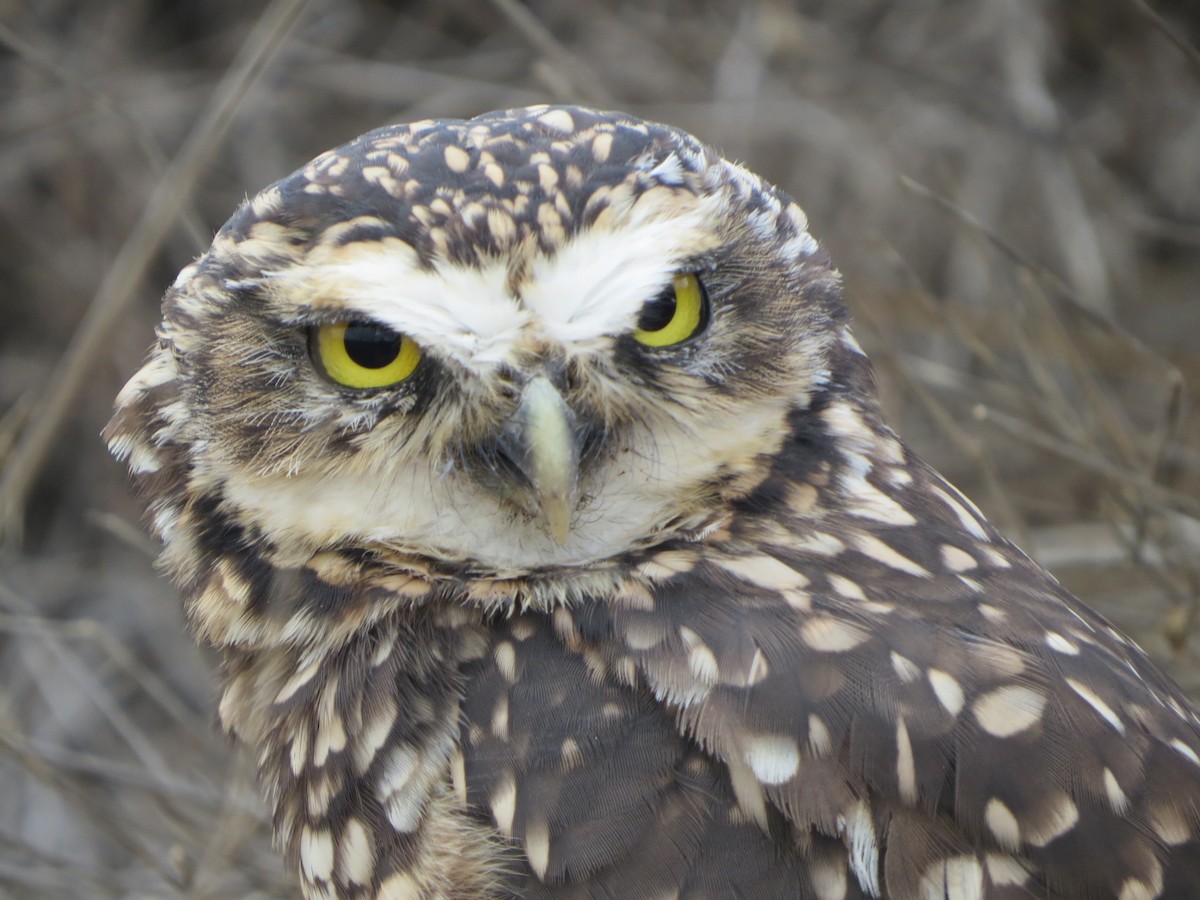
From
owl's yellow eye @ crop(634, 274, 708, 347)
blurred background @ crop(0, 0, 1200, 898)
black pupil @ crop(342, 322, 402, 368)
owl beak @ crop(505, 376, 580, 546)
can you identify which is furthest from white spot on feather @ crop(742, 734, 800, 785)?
blurred background @ crop(0, 0, 1200, 898)

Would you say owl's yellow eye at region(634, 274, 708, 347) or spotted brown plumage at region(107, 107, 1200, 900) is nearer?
spotted brown plumage at region(107, 107, 1200, 900)

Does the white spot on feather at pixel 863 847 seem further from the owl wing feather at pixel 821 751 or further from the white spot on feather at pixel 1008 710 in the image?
the white spot on feather at pixel 1008 710

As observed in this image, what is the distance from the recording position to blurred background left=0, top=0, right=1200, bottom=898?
133 inches

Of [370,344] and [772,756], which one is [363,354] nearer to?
[370,344]

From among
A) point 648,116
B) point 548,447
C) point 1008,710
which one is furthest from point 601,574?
point 648,116

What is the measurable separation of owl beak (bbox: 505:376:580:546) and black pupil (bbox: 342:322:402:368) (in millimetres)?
145

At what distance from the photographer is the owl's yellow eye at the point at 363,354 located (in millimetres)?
1305

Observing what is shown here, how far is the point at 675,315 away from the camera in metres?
1.37

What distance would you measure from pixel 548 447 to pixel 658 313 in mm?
195

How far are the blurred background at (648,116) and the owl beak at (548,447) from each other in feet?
6.30

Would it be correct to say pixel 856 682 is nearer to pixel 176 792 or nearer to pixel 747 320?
pixel 747 320

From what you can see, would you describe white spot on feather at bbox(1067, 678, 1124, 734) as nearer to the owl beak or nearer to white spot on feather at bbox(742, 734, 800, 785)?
white spot on feather at bbox(742, 734, 800, 785)

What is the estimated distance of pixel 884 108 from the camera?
3.86 metres

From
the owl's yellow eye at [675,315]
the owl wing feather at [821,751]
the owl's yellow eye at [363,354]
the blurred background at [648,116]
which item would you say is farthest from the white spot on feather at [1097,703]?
the blurred background at [648,116]
